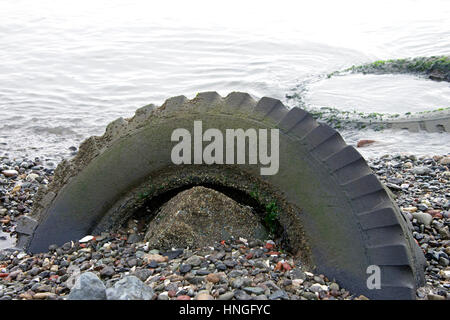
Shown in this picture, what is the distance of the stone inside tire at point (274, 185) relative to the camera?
290 cm

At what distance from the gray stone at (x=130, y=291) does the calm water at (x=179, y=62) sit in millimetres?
A: 5473

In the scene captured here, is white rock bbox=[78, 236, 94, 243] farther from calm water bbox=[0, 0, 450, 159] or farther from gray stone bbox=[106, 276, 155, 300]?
calm water bbox=[0, 0, 450, 159]

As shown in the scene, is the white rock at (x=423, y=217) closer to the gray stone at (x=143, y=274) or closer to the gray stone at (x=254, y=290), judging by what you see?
the gray stone at (x=254, y=290)

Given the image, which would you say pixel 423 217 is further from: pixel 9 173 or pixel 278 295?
pixel 9 173

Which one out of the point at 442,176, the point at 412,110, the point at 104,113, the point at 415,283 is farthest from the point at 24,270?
the point at 412,110

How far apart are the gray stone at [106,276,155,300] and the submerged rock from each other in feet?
2.11

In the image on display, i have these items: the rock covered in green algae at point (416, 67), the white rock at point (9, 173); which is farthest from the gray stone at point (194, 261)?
the rock covered in green algae at point (416, 67)

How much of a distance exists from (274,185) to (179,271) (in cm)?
87

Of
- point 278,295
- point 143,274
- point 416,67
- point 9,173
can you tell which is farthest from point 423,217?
point 416,67

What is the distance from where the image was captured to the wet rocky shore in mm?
2688

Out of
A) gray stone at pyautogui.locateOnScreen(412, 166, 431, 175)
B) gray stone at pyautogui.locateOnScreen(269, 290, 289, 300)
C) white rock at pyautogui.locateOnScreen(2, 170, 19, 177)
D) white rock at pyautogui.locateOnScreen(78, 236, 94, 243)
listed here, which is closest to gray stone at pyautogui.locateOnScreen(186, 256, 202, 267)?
gray stone at pyautogui.locateOnScreen(269, 290, 289, 300)

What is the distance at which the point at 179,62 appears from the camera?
1282cm

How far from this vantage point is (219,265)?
298cm

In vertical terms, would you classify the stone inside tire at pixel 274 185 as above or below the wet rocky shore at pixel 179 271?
above
